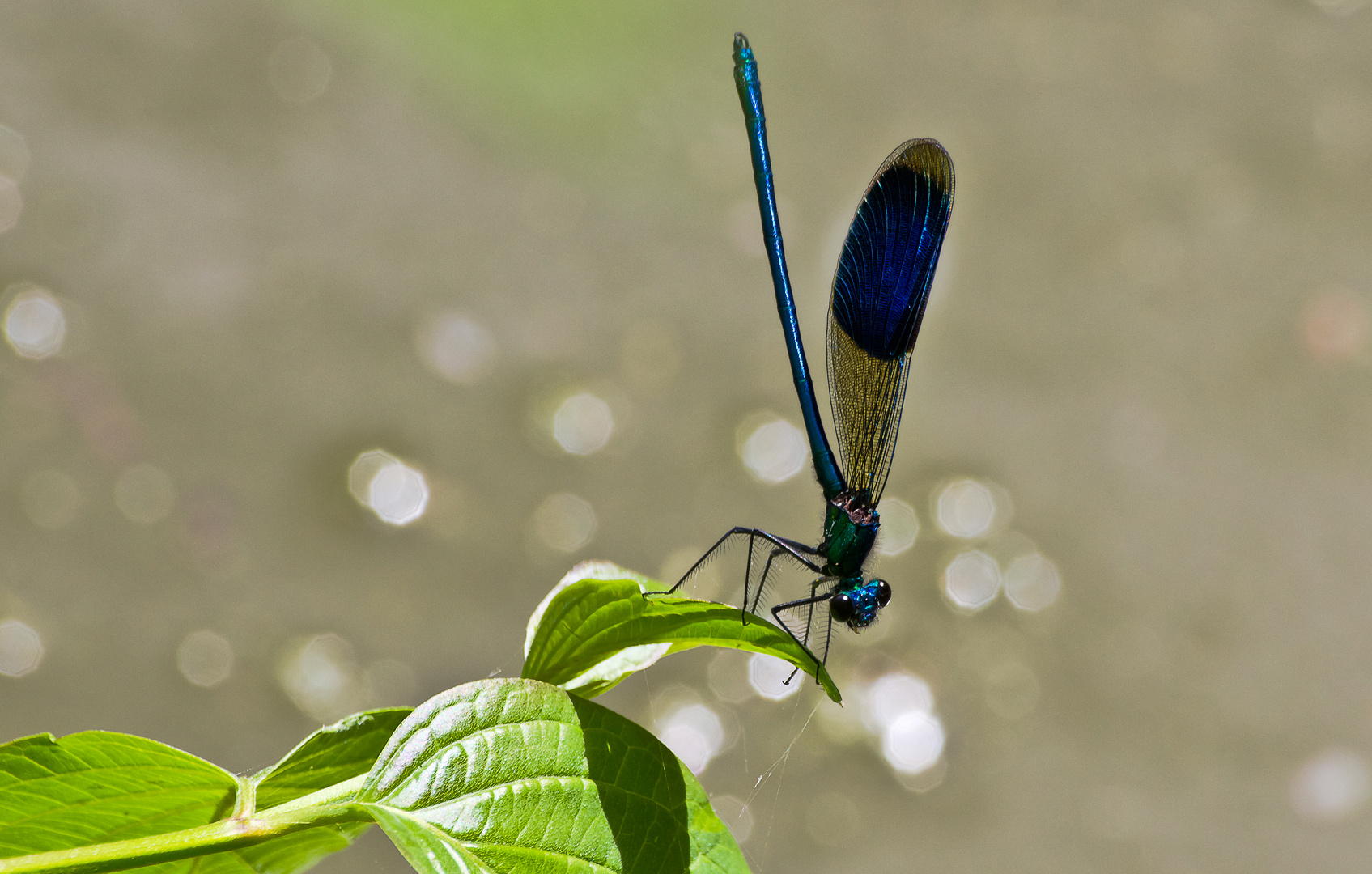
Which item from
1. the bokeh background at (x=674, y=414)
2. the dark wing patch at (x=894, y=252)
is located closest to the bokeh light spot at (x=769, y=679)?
the bokeh background at (x=674, y=414)

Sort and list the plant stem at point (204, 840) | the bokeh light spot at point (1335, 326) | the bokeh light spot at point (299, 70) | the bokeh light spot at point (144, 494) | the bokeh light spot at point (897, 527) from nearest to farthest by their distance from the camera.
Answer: the plant stem at point (204, 840) → the bokeh light spot at point (144, 494) → the bokeh light spot at point (897, 527) → the bokeh light spot at point (299, 70) → the bokeh light spot at point (1335, 326)

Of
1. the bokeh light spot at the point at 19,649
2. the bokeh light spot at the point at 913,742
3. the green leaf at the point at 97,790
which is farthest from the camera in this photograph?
the bokeh light spot at the point at 913,742

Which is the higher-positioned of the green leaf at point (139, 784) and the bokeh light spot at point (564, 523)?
the bokeh light spot at point (564, 523)

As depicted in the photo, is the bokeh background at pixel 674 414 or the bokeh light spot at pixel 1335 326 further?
the bokeh light spot at pixel 1335 326

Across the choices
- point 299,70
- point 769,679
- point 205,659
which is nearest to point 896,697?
point 769,679

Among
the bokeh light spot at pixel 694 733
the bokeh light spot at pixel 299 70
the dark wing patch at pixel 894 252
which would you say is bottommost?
the bokeh light spot at pixel 694 733

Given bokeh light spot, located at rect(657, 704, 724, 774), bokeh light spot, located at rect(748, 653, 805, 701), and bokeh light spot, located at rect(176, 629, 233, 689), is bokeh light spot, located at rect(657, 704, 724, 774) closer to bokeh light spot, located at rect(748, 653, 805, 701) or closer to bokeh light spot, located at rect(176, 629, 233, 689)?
bokeh light spot, located at rect(748, 653, 805, 701)

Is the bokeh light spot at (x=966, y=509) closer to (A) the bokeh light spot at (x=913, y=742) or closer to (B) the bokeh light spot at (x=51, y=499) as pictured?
(A) the bokeh light spot at (x=913, y=742)

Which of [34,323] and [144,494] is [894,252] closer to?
[144,494]
